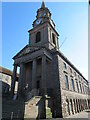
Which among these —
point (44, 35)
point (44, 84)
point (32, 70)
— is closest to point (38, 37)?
point (44, 35)

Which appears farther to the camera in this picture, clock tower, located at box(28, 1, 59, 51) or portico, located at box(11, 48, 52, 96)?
clock tower, located at box(28, 1, 59, 51)

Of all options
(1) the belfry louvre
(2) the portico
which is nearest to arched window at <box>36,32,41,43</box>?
(1) the belfry louvre

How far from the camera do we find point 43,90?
13.7m

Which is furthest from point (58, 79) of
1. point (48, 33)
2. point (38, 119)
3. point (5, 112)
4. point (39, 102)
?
point (48, 33)

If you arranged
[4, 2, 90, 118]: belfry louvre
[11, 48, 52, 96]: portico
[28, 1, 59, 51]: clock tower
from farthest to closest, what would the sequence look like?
[28, 1, 59, 51]: clock tower, [11, 48, 52, 96]: portico, [4, 2, 90, 118]: belfry louvre

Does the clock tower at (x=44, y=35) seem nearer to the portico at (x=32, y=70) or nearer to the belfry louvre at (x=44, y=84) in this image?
the belfry louvre at (x=44, y=84)

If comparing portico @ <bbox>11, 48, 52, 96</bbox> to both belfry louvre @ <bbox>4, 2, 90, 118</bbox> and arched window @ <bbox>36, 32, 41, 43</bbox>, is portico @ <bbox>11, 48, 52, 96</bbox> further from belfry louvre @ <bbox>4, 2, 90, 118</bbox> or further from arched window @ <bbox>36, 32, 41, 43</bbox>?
arched window @ <bbox>36, 32, 41, 43</bbox>

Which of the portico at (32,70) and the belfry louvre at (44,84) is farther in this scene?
the portico at (32,70)

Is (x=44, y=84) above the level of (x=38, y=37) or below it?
below

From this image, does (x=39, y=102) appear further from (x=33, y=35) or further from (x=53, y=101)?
(x=33, y=35)

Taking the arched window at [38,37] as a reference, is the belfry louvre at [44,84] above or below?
below

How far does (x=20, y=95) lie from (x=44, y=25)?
16.6 metres

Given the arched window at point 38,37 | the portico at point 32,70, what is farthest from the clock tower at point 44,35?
the portico at point 32,70

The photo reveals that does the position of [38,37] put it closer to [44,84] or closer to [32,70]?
[32,70]
